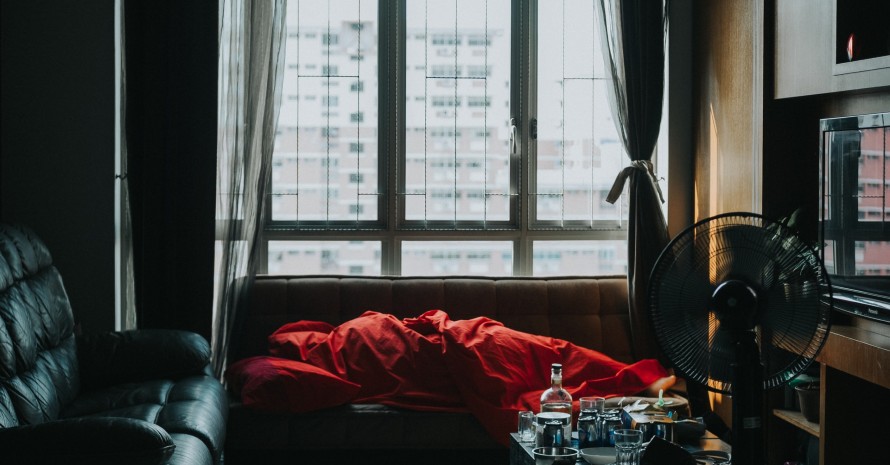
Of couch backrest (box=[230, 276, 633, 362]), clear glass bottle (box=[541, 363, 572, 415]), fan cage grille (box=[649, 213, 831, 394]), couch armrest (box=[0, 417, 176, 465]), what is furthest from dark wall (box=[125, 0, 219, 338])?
fan cage grille (box=[649, 213, 831, 394])

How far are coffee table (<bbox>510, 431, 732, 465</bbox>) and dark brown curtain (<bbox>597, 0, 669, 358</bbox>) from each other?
164cm

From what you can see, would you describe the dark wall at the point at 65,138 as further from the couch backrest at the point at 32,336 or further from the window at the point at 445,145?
the window at the point at 445,145

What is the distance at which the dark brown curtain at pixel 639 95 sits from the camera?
13.4ft

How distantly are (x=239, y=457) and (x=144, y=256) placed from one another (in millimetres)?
1011

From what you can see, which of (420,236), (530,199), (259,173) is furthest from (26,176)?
(530,199)

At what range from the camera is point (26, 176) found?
3.60m

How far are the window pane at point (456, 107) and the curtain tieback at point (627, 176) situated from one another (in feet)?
1.70

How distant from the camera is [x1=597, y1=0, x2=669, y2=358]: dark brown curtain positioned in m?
4.07

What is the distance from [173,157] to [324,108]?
Result: 2.58 ft

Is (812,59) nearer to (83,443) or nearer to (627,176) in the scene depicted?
(627,176)

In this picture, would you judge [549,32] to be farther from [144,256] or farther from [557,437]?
[557,437]

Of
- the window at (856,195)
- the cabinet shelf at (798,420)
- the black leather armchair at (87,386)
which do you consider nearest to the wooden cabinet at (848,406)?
the cabinet shelf at (798,420)

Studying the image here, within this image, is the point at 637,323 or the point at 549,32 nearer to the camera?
the point at 637,323

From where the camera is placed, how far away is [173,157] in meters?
3.77
